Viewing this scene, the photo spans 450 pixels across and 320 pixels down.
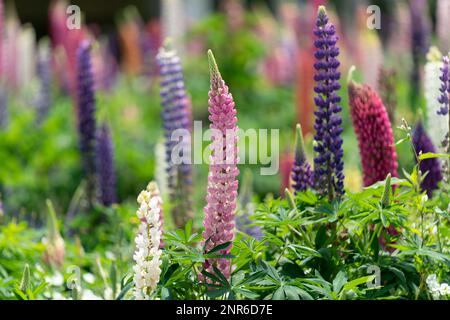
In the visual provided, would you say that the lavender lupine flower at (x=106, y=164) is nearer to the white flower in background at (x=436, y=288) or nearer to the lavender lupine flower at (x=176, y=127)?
the lavender lupine flower at (x=176, y=127)

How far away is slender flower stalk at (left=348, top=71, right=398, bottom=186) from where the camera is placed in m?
2.46

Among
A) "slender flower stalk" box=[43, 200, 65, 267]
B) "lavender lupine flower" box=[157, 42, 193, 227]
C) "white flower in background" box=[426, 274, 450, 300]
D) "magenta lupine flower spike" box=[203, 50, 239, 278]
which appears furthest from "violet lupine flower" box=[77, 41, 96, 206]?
"white flower in background" box=[426, 274, 450, 300]

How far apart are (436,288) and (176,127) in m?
1.47

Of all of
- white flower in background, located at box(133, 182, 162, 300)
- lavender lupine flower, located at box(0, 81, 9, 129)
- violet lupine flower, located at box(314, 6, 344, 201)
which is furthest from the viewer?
lavender lupine flower, located at box(0, 81, 9, 129)

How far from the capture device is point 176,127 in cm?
333

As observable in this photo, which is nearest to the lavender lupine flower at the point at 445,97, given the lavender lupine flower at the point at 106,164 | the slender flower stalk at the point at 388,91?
the slender flower stalk at the point at 388,91

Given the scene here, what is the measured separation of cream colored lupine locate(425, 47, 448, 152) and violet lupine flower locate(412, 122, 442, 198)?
47 millimetres

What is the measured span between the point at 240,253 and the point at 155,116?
14.4ft

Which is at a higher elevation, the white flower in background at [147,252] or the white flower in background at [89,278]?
the white flower in background at [147,252]

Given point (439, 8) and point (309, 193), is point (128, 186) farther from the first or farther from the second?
point (309, 193)

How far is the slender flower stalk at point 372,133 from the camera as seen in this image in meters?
2.46

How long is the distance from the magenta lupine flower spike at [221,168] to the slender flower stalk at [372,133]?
19.1 inches

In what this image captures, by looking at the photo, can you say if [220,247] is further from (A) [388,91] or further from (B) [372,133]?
(A) [388,91]

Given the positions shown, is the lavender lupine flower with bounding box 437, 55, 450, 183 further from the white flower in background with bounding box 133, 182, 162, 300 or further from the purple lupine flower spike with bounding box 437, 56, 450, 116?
the white flower in background with bounding box 133, 182, 162, 300
